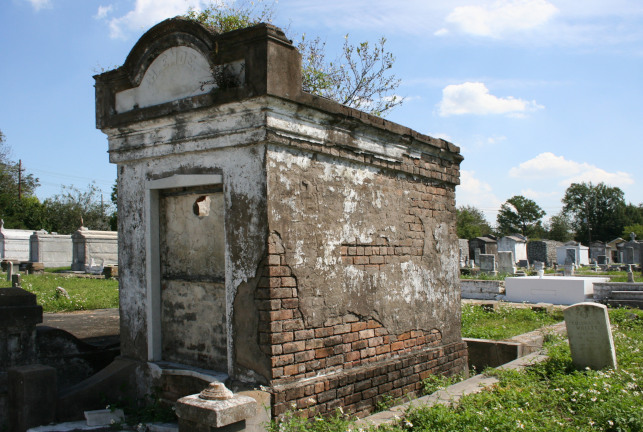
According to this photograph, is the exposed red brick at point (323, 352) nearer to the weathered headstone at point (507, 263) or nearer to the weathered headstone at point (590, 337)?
the weathered headstone at point (590, 337)

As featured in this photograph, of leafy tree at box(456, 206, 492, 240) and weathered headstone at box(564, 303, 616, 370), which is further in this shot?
leafy tree at box(456, 206, 492, 240)

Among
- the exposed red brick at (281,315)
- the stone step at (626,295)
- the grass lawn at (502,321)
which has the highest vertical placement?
the exposed red brick at (281,315)

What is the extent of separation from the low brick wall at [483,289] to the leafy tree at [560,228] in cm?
5561

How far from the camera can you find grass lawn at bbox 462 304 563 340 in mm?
8513

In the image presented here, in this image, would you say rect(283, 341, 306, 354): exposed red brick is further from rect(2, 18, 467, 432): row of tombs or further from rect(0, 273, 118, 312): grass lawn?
rect(0, 273, 118, 312): grass lawn

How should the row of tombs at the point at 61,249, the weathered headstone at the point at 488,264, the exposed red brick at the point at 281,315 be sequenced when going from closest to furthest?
the exposed red brick at the point at 281,315
the weathered headstone at the point at 488,264
the row of tombs at the point at 61,249

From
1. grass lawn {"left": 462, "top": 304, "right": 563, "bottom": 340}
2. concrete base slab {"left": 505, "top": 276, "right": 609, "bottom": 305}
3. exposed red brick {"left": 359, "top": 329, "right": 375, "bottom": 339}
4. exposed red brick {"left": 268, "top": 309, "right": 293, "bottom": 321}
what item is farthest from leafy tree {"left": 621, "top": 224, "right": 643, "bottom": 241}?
exposed red brick {"left": 268, "top": 309, "right": 293, "bottom": 321}

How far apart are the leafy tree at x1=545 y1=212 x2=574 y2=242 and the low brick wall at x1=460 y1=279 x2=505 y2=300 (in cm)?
5561

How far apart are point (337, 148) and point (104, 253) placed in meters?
21.5

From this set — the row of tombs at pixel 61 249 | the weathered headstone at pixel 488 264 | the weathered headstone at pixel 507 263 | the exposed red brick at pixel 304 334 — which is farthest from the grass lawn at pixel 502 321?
the row of tombs at pixel 61 249

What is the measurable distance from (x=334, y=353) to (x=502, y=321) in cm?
709

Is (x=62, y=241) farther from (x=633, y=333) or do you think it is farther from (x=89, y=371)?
(x=633, y=333)

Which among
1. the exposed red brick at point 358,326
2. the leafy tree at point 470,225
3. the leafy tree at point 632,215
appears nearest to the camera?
the exposed red brick at point 358,326

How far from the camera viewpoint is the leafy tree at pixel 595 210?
6312cm
